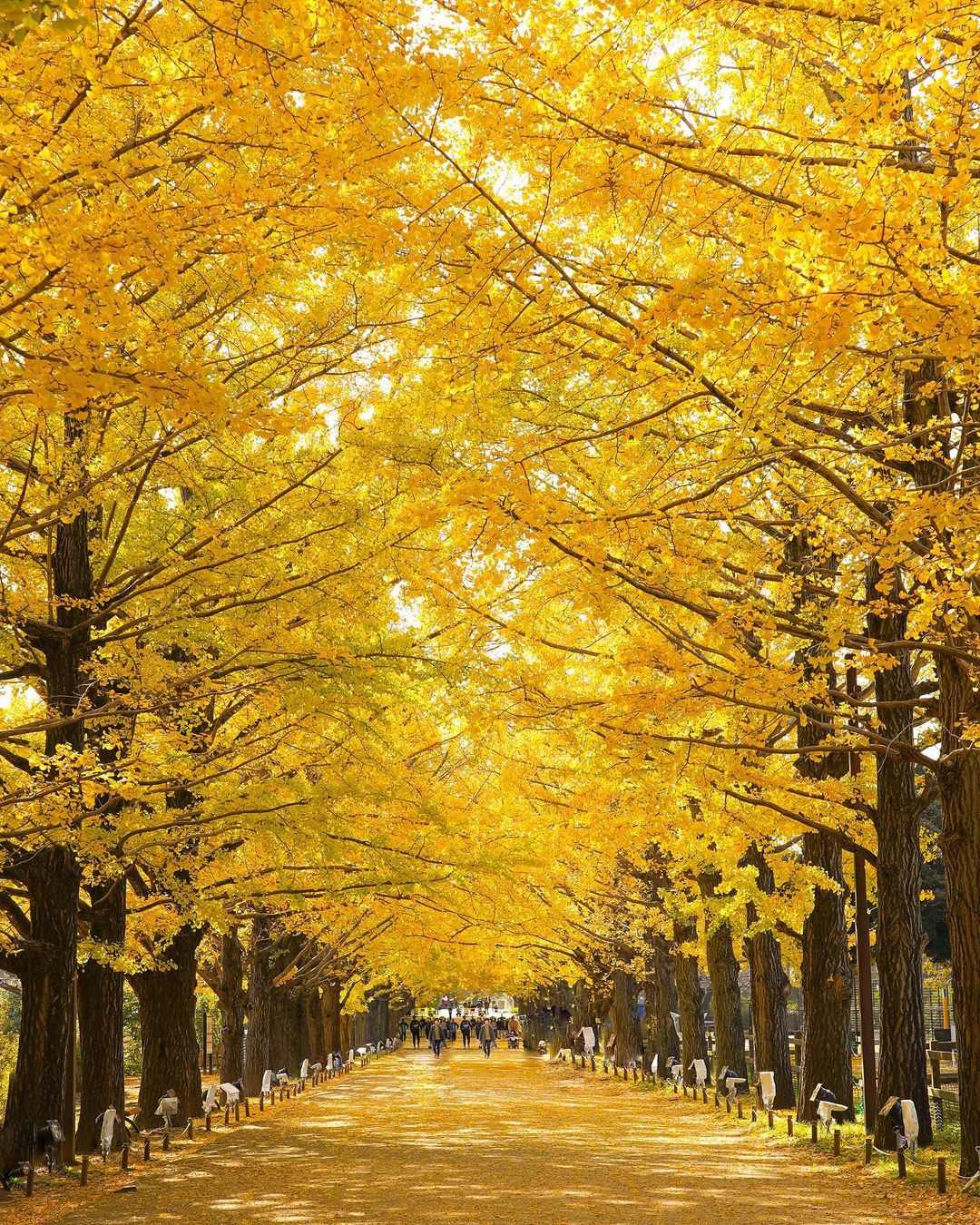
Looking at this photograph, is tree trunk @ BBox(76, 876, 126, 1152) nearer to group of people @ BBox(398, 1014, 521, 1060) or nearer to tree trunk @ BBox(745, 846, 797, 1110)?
tree trunk @ BBox(745, 846, 797, 1110)

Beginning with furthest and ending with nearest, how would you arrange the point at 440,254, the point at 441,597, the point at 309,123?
1. the point at 441,597
2. the point at 440,254
3. the point at 309,123

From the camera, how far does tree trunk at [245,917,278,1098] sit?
26.2 m

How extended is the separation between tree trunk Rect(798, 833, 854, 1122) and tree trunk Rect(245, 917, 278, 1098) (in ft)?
42.2

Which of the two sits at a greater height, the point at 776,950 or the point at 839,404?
the point at 839,404

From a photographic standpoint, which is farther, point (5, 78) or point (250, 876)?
point (250, 876)

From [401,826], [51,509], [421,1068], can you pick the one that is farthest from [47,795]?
[421,1068]

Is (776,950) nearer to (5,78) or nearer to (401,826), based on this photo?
(401,826)

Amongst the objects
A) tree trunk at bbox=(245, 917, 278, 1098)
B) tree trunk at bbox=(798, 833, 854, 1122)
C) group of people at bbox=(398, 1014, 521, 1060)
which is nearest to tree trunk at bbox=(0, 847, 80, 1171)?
tree trunk at bbox=(798, 833, 854, 1122)

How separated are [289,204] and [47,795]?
18.7 feet

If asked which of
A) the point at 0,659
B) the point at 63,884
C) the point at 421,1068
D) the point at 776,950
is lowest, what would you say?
the point at 421,1068

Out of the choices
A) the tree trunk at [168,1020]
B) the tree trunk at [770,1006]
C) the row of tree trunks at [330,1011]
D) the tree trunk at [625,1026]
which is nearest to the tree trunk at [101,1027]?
the tree trunk at [168,1020]

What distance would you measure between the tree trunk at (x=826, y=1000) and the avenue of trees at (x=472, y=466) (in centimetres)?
6

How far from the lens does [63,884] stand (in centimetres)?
1295

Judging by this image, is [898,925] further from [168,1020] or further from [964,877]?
[168,1020]
